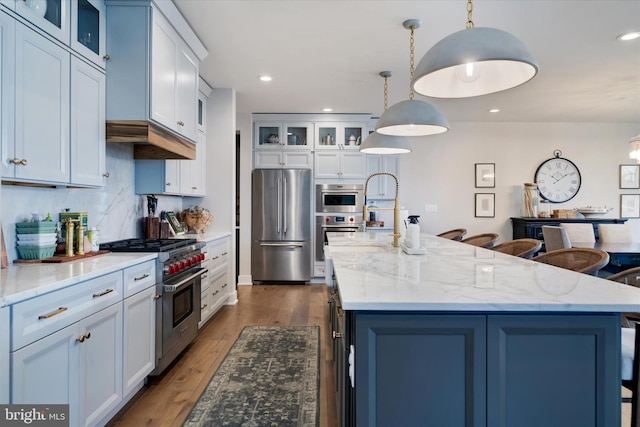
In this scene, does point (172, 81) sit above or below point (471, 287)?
above

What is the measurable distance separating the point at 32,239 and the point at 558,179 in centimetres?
703

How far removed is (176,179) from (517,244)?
312cm

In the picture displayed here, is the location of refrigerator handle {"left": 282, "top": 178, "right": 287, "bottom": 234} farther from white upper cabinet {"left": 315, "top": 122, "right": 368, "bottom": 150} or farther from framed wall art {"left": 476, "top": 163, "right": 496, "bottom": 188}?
framed wall art {"left": 476, "top": 163, "right": 496, "bottom": 188}

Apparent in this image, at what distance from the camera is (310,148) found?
5535 millimetres

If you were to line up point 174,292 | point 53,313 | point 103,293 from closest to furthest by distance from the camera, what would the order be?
point 53,313, point 103,293, point 174,292

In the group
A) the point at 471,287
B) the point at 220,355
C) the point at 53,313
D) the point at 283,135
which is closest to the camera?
the point at 471,287

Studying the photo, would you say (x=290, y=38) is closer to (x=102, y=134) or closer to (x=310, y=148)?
(x=102, y=134)

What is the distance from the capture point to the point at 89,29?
2.23 m

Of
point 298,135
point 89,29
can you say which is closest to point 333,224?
point 298,135

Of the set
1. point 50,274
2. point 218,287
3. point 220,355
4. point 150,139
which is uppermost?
point 150,139

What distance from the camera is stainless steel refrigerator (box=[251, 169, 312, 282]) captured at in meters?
5.41

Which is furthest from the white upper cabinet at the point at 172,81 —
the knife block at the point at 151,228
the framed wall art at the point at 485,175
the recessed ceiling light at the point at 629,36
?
the framed wall art at the point at 485,175

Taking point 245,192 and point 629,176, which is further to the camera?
point 629,176

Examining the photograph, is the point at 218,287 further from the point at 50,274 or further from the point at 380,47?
the point at 380,47
